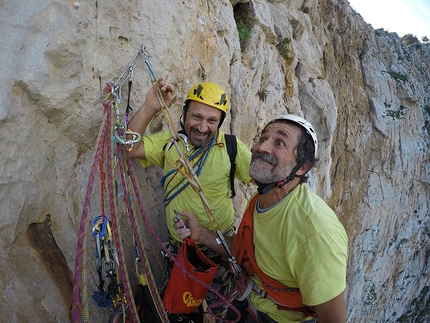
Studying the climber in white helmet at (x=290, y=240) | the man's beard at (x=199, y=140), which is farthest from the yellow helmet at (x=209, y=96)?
the climber in white helmet at (x=290, y=240)

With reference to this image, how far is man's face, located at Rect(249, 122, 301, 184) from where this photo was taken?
2.31 metres

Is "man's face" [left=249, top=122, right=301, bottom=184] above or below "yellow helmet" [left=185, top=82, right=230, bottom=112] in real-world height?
below

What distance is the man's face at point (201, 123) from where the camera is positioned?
9.83ft

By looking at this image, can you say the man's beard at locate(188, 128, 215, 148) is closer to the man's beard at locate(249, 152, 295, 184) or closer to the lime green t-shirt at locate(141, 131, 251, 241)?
the lime green t-shirt at locate(141, 131, 251, 241)

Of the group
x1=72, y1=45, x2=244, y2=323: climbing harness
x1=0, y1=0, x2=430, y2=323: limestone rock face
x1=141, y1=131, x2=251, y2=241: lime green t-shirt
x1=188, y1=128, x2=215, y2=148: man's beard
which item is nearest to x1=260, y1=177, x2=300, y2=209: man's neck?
x1=72, y1=45, x2=244, y2=323: climbing harness

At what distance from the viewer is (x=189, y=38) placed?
153 inches

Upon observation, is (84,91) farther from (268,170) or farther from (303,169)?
(303,169)

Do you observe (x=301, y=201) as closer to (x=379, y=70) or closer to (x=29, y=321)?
(x=29, y=321)

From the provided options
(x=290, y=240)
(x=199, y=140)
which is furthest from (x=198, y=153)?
(x=290, y=240)

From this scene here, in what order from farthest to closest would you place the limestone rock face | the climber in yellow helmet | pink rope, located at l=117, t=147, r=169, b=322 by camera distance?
the climber in yellow helmet
pink rope, located at l=117, t=147, r=169, b=322
the limestone rock face

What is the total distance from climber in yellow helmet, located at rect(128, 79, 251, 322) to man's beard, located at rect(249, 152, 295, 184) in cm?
74

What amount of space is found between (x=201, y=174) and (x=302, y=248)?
52.7 inches

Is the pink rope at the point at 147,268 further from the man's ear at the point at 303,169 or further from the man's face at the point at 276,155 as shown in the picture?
the man's ear at the point at 303,169

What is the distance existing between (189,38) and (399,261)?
19076 millimetres
